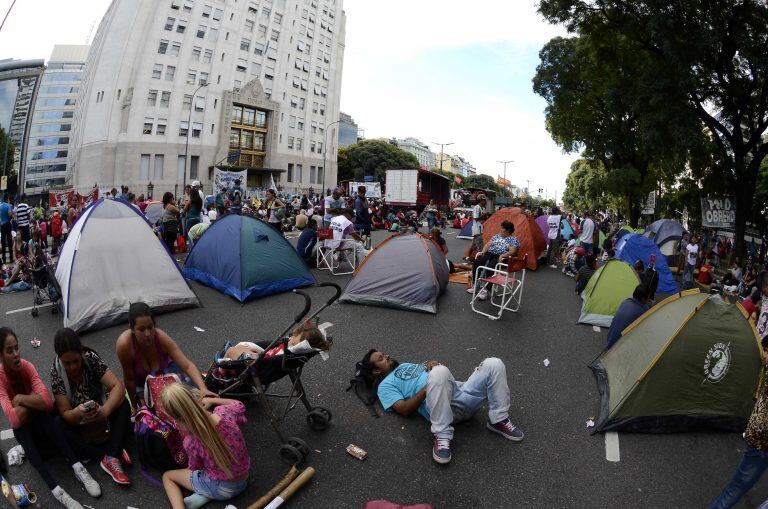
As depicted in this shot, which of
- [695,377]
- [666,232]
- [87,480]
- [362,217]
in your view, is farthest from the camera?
[666,232]

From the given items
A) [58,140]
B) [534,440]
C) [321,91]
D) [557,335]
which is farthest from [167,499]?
[58,140]

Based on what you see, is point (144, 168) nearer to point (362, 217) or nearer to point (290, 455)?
point (362, 217)

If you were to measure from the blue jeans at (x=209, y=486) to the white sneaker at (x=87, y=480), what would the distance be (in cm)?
78

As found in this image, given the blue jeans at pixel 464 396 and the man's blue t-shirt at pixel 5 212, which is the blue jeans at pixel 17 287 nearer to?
the man's blue t-shirt at pixel 5 212

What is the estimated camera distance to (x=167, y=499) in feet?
10.4

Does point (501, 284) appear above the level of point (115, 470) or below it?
above

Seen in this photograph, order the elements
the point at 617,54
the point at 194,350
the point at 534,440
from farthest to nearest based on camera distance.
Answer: the point at 617,54
the point at 194,350
the point at 534,440

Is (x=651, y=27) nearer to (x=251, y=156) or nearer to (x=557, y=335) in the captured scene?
(x=557, y=335)

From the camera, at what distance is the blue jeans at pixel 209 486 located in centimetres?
300

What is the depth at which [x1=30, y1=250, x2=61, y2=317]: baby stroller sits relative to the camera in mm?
6559

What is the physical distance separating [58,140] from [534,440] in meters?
98.5

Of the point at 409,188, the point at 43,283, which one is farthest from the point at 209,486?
the point at 409,188

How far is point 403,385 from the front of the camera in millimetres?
4305

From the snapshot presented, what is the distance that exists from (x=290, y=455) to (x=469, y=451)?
5.16 feet
